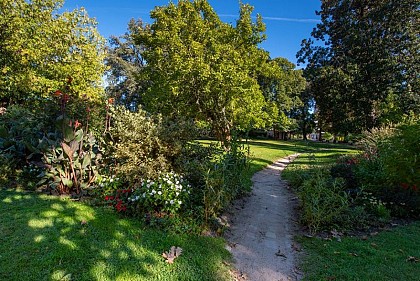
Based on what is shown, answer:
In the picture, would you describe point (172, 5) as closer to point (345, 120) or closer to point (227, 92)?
point (227, 92)

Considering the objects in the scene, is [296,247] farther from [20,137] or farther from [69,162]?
[20,137]

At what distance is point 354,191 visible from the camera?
5305 mm

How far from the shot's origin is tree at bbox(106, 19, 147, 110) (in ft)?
87.5

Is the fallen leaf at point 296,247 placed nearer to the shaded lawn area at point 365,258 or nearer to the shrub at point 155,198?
the shaded lawn area at point 365,258

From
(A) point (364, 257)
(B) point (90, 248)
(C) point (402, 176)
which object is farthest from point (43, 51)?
(C) point (402, 176)

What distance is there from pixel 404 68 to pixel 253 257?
17.5m

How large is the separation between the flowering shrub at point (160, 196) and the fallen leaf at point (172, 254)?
28.1 inches

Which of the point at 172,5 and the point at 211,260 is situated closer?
the point at 211,260

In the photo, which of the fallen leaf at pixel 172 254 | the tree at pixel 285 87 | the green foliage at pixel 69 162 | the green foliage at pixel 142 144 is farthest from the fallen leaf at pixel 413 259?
the tree at pixel 285 87

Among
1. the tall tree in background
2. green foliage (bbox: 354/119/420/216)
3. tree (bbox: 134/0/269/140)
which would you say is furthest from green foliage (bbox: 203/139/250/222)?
the tall tree in background

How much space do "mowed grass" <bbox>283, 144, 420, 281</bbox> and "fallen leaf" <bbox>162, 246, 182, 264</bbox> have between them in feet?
4.92

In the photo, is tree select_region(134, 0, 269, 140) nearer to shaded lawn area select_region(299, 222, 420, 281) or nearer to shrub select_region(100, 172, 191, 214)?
shrub select_region(100, 172, 191, 214)

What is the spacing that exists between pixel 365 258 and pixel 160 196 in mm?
2838

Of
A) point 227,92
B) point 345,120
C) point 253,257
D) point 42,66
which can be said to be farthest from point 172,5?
point 345,120
